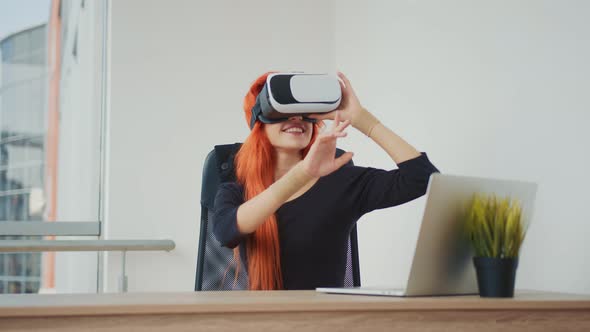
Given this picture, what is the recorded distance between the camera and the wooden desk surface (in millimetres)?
1160

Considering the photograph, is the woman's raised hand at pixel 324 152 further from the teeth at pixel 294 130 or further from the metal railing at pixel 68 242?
the metal railing at pixel 68 242

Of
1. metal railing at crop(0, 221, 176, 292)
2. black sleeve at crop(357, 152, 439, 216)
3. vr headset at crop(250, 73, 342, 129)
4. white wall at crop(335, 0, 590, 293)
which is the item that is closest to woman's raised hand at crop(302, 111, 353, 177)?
vr headset at crop(250, 73, 342, 129)

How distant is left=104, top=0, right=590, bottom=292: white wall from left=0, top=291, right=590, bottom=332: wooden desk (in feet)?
2.16

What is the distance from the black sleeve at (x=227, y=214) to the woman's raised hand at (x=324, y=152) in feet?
1.02

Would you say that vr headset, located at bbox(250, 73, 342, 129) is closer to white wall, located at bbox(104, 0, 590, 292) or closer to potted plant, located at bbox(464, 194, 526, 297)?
potted plant, located at bbox(464, 194, 526, 297)

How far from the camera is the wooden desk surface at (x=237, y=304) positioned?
3.81 feet

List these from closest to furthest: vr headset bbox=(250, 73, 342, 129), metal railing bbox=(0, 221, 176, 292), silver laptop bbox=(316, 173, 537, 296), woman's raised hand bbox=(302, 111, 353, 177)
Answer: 1. silver laptop bbox=(316, 173, 537, 296)
2. woman's raised hand bbox=(302, 111, 353, 177)
3. vr headset bbox=(250, 73, 342, 129)
4. metal railing bbox=(0, 221, 176, 292)

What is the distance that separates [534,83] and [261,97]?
79 cm

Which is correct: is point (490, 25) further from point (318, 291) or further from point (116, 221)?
point (116, 221)

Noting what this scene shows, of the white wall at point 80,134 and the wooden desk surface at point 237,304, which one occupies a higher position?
the white wall at point 80,134

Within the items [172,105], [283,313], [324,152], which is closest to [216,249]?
[324,152]

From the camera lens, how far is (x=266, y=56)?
145 inches

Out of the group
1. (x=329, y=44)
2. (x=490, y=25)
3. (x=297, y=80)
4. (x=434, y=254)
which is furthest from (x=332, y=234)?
(x=329, y=44)

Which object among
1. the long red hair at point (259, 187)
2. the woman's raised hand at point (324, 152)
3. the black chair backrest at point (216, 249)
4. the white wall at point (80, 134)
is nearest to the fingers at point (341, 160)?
the woman's raised hand at point (324, 152)
